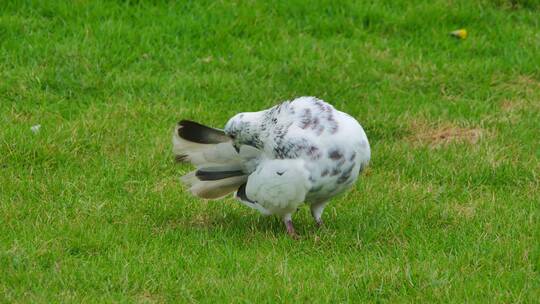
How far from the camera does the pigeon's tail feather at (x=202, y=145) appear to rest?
6.37 meters

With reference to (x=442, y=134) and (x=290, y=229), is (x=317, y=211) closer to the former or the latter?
(x=290, y=229)

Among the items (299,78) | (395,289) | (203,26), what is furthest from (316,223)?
(203,26)

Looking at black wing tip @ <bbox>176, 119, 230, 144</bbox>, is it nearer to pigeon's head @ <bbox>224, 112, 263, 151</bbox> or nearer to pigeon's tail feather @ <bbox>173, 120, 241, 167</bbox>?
pigeon's tail feather @ <bbox>173, 120, 241, 167</bbox>

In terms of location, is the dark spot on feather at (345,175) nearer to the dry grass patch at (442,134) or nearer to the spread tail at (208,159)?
the spread tail at (208,159)

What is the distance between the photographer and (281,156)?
19.5ft

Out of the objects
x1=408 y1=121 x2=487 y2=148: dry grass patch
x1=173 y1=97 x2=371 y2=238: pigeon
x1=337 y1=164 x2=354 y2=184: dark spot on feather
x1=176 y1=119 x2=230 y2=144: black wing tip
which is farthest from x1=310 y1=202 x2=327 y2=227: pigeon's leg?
x1=408 y1=121 x2=487 y2=148: dry grass patch

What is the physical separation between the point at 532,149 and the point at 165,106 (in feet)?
9.14

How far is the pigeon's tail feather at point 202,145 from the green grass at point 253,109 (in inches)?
13.5

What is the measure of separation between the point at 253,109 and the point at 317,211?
213 cm

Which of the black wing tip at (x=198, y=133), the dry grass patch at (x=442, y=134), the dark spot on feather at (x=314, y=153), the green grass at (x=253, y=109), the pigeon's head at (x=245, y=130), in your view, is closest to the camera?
the green grass at (x=253, y=109)

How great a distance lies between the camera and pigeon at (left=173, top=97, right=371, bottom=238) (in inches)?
229

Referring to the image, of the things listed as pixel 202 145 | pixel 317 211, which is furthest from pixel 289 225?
pixel 202 145

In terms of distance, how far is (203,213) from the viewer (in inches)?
257

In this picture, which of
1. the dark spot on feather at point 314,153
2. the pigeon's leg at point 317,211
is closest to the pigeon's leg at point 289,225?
the pigeon's leg at point 317,211
